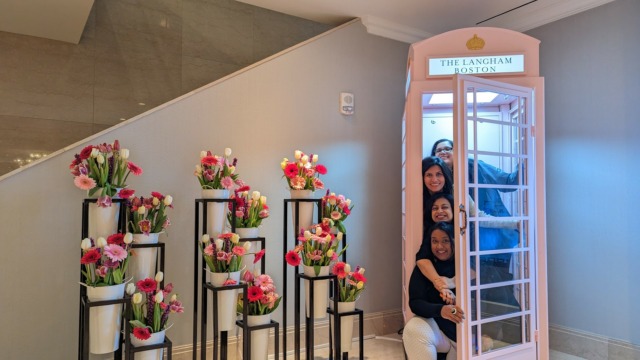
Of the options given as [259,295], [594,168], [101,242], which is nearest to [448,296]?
[259,295]

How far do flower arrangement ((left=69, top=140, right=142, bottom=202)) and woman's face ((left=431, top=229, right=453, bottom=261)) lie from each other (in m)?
1.82

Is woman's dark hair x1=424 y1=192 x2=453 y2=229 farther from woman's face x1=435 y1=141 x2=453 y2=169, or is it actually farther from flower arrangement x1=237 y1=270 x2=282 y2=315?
flower arrangement x1=237 y1=270 x2=282 y2=315

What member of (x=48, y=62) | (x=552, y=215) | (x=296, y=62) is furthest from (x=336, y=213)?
(x=48, y=62)

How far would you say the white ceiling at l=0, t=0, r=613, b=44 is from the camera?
9.50 feet

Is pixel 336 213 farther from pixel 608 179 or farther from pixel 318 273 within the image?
pixel 608 179

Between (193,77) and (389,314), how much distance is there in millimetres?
2469

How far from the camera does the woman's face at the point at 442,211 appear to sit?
2.82m

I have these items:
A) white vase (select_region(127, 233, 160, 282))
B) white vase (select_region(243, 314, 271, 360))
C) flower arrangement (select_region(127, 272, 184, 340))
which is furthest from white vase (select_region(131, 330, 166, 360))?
white vase (select_region(243, 314, 271, 360))

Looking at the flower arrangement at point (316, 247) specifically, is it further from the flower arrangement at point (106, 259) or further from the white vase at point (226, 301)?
the flower arrangement at point (106, 259)

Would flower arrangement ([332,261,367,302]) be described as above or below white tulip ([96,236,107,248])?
below

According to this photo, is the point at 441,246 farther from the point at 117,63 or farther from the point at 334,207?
the point at 117,63

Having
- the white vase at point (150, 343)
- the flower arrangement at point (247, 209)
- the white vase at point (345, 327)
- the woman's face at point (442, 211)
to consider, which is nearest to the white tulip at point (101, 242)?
the white vase at point (150, 343)

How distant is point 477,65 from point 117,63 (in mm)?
2470

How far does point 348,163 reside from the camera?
360cm
